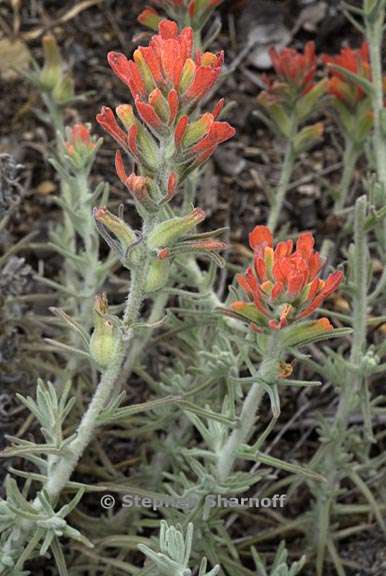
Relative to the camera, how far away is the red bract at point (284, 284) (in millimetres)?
1649

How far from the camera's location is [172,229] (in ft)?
5.41

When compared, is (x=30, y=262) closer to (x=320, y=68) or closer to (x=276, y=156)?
(x=276, y=156)

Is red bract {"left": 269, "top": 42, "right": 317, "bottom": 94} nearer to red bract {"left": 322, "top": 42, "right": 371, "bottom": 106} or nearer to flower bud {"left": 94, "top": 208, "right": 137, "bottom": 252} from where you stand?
red bract {"left": 322, "top": 42, "right": 371, "bottom": 106}

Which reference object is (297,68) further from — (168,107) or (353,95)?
(168,107)

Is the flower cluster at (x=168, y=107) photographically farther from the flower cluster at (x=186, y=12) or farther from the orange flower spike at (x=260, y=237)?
the flower cluster at (x=186, y=12)

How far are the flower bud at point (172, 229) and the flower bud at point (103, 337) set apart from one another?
0.48ft

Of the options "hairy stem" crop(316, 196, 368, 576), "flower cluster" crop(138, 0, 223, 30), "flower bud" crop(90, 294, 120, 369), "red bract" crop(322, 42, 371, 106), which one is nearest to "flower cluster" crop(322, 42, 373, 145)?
"red bract" crop(322, 42, 371, 106)

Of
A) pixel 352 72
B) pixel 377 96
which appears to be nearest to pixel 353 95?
pixel 352 72

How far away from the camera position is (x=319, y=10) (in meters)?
3.40

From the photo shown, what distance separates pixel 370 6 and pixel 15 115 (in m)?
1.39

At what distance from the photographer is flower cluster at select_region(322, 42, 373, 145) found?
2504 mm

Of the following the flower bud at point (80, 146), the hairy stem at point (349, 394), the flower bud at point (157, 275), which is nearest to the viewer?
the flower bud at point (157, 275)

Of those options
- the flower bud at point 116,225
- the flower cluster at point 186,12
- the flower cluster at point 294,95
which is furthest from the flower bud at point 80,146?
the flower bud at point 116,225

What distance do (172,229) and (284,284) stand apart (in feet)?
0.71
